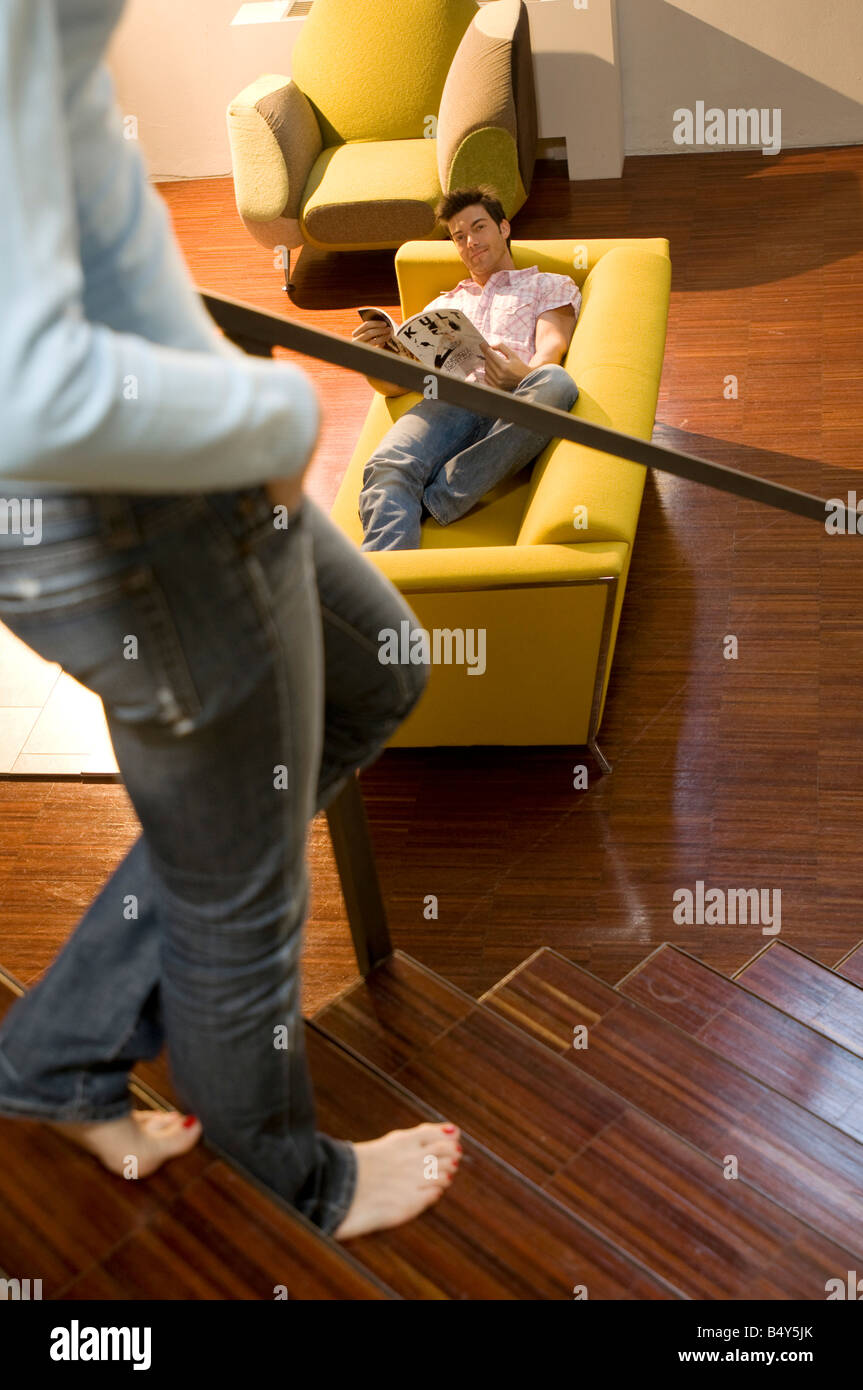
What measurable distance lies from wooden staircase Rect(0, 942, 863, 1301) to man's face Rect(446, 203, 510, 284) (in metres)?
2.30

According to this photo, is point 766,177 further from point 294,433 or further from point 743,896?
point 294,433

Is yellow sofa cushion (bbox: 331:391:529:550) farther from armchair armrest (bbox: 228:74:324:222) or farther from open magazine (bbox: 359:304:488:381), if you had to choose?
armchair armrest (bbox: 228:74:324:222)

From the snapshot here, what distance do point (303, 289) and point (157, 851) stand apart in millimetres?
4623

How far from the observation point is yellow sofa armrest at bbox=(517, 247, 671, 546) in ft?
9.52

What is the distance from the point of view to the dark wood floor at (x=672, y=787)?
2.80m

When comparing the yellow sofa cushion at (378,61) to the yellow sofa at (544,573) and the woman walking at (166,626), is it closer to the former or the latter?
the yellow sofa at (544,573)

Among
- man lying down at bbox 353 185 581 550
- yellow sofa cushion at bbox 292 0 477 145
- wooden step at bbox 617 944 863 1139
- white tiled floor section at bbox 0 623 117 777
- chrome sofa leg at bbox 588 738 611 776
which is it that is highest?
yellow sofa cushion at bbox 292 0 477 145

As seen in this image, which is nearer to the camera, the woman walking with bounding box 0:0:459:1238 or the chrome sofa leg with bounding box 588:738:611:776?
A: the woman walking with bounding box 0:0:459:1238

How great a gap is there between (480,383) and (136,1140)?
238cm

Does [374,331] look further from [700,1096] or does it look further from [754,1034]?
[700,1096]

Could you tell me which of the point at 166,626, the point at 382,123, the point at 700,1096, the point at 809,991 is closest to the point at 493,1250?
the point at 700,1096

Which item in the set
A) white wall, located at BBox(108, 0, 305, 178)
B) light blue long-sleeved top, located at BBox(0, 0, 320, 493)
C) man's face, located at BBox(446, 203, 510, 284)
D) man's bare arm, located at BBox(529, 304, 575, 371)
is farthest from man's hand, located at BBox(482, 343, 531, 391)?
white wall, located at BBox(108, 0, 305, 178)

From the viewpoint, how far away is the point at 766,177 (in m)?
5.50

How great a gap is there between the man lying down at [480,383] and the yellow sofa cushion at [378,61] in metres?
1.69
